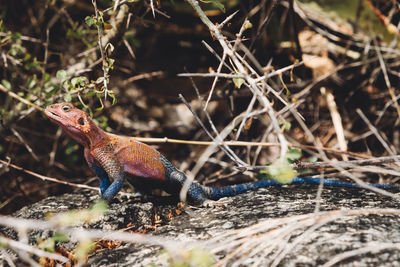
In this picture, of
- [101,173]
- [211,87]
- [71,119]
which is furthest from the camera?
[211,87]

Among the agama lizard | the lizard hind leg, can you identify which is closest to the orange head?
the agama lizard

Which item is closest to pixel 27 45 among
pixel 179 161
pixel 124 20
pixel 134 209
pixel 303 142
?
pixel 124 20

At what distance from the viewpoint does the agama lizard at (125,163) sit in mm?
2322

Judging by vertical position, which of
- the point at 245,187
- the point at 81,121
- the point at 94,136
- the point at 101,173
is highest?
the point at 81,121

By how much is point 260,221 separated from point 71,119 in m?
1.26

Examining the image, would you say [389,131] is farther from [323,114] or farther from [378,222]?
[378,222]

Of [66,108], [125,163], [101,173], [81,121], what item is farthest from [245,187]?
[66,108]

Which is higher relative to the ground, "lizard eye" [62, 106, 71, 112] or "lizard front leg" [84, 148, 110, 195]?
"lizard eye" [62, 106, 71, 112]

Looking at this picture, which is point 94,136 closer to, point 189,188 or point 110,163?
point 110,163

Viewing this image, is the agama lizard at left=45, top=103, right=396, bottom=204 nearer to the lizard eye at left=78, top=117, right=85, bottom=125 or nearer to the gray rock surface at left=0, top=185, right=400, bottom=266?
the lizard eye at left=78, top=117, right=85, bottom=125

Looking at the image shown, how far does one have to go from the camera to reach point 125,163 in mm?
2408

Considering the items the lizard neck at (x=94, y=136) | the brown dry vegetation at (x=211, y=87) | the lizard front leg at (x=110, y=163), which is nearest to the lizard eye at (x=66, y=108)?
the lizard neck at (x=94, y=136)

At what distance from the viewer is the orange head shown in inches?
90.6

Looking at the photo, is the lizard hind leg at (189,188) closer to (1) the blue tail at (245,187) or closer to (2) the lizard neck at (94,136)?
(1) the blue tail at (245,187)
